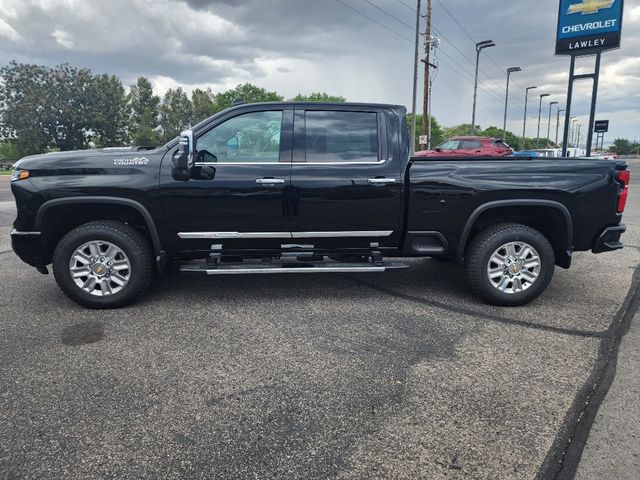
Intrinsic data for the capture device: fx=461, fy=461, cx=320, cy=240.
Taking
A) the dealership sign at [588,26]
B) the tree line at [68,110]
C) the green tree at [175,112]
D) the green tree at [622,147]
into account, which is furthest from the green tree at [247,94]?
the green tree at [622,147]

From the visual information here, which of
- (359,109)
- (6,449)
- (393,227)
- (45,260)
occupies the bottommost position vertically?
(6,449)

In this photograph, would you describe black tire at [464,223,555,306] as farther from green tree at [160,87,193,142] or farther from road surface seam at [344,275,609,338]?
green tree at [160,87,193,142]

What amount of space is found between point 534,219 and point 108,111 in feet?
242

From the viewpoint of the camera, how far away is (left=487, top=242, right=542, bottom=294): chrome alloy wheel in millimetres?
4500

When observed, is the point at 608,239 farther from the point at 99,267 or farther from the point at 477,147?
the point at 477,147

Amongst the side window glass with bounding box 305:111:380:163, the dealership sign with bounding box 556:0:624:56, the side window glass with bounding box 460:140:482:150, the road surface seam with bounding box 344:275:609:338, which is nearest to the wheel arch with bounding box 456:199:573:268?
the road surface seam with bounding box 344:275:609:338

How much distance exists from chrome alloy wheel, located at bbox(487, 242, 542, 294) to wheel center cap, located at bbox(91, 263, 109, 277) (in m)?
3.66

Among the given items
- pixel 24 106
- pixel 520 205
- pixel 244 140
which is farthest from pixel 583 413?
pixel 24 106

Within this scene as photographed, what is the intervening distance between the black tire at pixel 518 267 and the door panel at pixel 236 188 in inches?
73.6

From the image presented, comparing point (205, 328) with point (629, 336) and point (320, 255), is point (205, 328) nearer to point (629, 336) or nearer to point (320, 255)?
point (320, 255)

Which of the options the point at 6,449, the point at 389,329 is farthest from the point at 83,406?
the point at 389,329

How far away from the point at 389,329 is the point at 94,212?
3.00 meters

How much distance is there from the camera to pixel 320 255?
4.66 meters

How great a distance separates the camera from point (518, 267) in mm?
→ 4504
